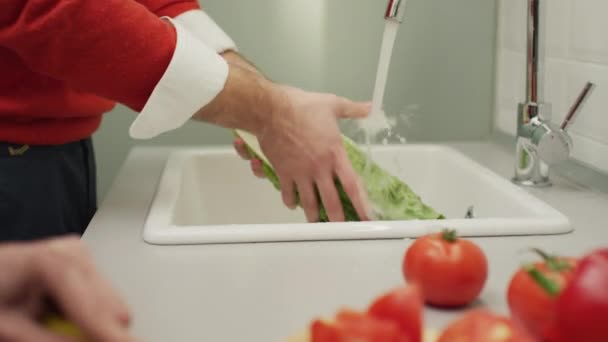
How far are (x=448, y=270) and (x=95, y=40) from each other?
0.55 meters

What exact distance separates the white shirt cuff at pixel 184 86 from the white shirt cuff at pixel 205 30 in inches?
13.6

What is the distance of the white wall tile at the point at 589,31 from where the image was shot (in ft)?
3.99

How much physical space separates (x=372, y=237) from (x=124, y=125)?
960 mm

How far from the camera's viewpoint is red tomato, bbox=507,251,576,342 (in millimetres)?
548

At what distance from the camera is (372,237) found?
0.96 meters

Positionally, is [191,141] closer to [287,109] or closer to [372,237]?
[287,109]

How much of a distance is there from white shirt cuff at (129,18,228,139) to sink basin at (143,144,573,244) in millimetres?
137

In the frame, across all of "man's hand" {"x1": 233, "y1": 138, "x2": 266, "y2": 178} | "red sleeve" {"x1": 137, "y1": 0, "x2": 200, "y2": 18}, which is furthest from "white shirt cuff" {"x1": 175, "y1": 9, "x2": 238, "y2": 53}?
"man's hand" {"x1": 233, "y1": 138, "x2": 266, "y2": 178}

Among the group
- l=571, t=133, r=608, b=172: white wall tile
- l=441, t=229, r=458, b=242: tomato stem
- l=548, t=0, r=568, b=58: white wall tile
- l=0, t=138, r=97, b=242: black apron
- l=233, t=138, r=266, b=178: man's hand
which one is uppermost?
l=548, t=0, r=568, b=58: white wall tile

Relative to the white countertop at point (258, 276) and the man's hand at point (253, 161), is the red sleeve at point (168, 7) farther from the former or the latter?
the white countertop at point (258, 276)

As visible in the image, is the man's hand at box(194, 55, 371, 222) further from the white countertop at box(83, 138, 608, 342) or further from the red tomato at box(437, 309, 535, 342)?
the red tomato at box(437, 309, 535, 342)

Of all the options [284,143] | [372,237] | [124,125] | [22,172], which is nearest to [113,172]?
[124,125]

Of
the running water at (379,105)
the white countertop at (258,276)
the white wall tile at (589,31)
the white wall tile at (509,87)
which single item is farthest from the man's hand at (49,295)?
the white wall tile at (509,87)

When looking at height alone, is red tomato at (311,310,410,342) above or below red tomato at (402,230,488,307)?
above
